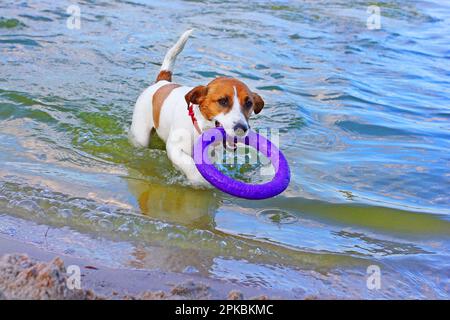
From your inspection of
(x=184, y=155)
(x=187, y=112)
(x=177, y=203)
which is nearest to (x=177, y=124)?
(x=187, y=112)

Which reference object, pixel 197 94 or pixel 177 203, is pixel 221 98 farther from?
pixel 177 203

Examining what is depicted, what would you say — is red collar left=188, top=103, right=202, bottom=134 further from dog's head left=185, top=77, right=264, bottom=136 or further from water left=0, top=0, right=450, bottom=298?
water left=0, top=0, right=450, bottom=298

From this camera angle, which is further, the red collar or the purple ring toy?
the red collar

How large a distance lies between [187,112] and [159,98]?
2.14 feet

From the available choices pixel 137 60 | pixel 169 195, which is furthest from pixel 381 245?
pixel 137 60

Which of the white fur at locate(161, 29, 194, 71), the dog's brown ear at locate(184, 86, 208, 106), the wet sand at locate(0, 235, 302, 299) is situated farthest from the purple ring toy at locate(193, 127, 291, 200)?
the white fur at locate(161, 29, 194, 71)

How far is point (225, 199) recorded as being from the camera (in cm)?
608

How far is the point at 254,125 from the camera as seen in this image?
803 centimetres

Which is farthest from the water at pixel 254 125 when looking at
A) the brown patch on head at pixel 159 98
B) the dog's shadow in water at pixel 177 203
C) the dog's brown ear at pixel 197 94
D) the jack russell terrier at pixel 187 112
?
the dog's brown ear at pixel 197 94

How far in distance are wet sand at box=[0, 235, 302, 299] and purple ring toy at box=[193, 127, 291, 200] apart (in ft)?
3.79

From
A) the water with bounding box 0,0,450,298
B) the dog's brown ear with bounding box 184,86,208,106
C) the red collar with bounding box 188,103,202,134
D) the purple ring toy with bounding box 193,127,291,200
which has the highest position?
the dog's brown ear with bounding box 184,86,208,106

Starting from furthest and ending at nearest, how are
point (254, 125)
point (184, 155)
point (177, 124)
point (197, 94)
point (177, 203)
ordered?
point (254, 125) → point (177, 124) → point (184, 155) → point (177, 203) → point (197, 94)

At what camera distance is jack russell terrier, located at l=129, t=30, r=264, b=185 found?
5.61 metres

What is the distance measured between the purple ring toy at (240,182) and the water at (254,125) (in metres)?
0.29
